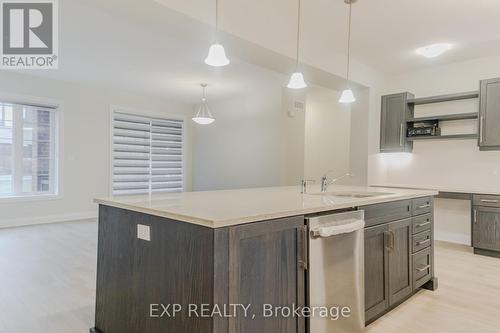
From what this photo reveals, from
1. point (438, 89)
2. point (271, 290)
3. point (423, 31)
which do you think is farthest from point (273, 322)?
point (438, 89)

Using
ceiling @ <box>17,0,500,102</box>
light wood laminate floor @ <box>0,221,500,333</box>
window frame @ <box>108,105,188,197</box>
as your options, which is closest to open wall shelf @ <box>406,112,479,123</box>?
ceiling @ <box>17,0,500,102</box>

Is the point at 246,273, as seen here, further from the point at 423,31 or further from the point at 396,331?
the point at 423,31

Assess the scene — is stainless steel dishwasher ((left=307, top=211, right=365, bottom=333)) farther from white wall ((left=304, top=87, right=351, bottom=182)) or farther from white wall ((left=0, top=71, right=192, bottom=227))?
white wall ((left=0, top=71, right=192, bottom=227))

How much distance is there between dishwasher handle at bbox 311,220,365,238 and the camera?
5.88 ft

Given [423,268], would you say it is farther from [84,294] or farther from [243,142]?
[243,142]

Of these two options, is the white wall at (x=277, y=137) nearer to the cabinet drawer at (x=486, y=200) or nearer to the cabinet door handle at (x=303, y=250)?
the cabinet drawer at (x=486, y=200)

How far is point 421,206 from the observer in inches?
114

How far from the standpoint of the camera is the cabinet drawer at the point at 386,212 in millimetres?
2256

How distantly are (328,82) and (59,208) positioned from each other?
5.39 meters

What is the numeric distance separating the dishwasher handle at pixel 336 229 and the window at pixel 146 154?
616 centimetres

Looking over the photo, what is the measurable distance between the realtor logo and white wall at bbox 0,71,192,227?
0.68m

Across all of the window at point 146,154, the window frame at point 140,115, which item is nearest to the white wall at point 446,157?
the window frame at point 140,115

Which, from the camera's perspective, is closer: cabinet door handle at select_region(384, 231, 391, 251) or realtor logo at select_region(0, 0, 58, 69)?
cabinet door handle at select_region(384, 231, 391, 251)

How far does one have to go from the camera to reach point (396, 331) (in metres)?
2.22
